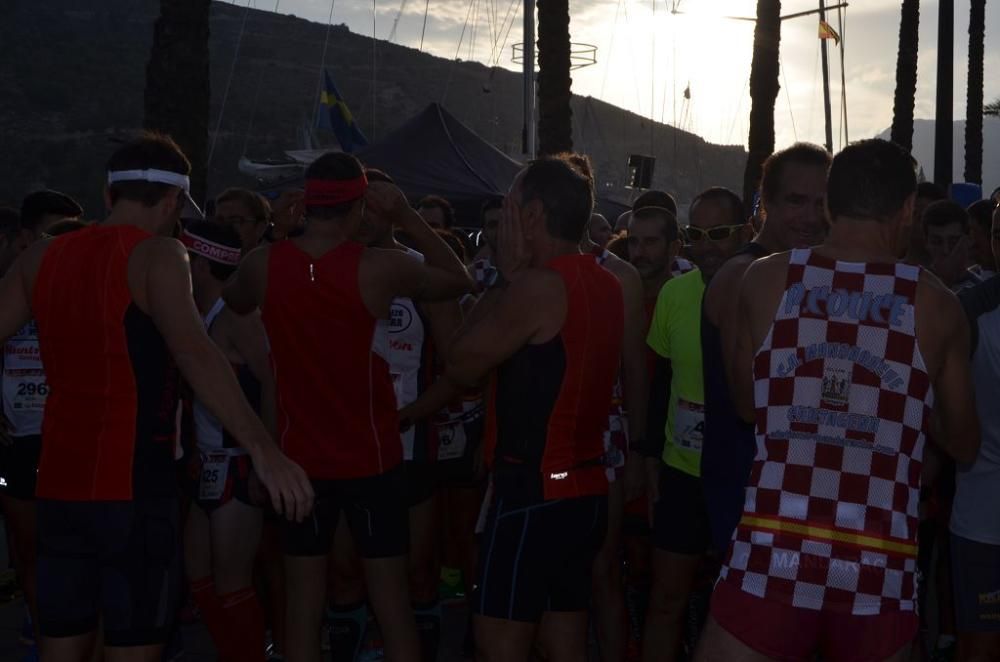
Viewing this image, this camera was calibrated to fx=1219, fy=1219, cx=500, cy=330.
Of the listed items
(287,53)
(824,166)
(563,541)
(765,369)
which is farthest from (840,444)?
(287,53)

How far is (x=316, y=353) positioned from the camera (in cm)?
475

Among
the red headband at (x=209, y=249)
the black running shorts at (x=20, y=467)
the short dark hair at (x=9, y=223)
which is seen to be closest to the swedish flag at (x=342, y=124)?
the short dark hair at (x=9, y=223)

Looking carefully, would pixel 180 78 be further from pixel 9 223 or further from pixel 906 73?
pixel 906 73

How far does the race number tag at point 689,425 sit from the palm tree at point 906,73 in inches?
824

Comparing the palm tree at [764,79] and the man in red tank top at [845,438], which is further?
the palm tree at [764,79]

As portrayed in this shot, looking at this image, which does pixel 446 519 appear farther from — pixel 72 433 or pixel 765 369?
pixel 765 369

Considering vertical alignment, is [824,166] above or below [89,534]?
above

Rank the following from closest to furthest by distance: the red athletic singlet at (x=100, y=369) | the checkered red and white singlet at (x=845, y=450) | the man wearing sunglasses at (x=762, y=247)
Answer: the checkered red and white singlet at (x=845, y=450)
the red athletic singlet at (x=100, y=369)
the man wearing sunglasses at (x=762, y=247)

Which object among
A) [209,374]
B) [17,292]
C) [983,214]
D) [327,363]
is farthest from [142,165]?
[983,214]

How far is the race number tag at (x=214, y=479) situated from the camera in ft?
17.5

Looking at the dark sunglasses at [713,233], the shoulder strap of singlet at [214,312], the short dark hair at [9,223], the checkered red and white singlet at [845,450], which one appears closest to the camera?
the checkered red and white singlet at [845,450]

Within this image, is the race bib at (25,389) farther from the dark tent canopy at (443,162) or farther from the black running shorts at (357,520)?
the dark tent canopy at (443,162)

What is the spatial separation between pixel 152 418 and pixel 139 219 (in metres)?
0.67

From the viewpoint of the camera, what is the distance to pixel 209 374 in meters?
3.86
